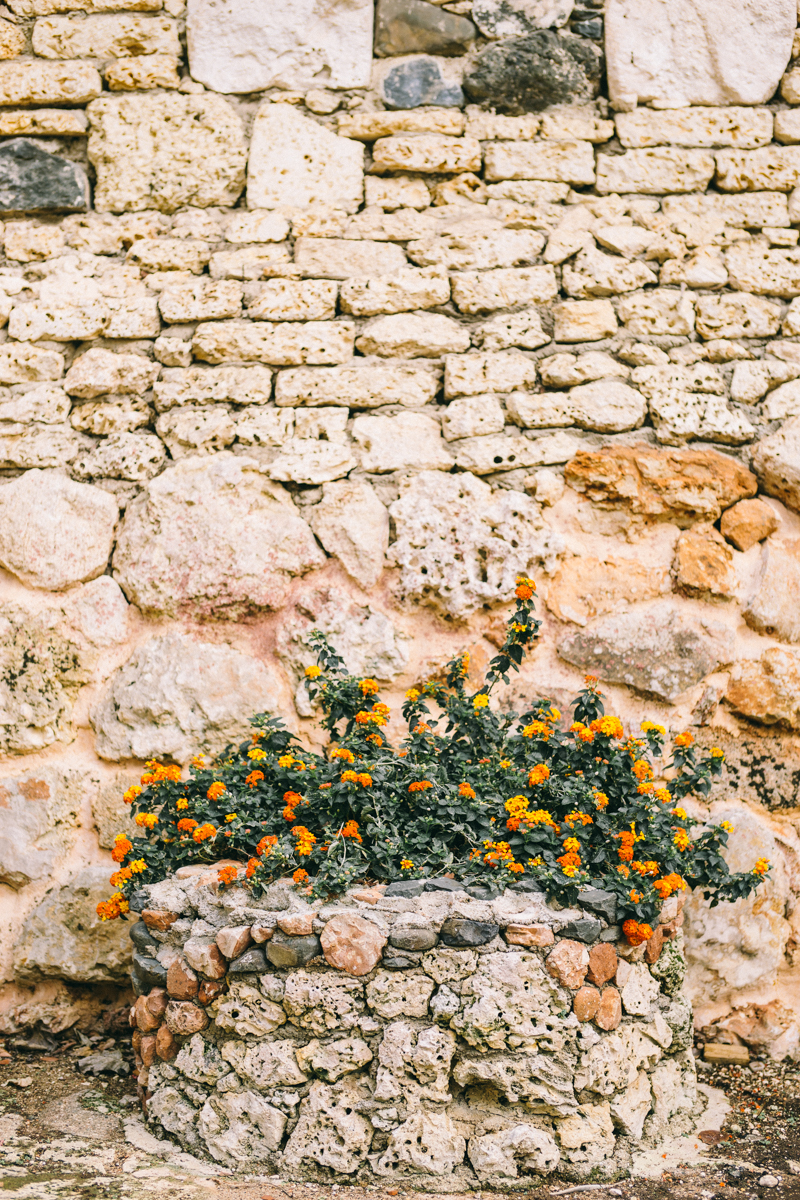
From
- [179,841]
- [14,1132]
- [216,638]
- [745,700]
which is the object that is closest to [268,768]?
[179,841]

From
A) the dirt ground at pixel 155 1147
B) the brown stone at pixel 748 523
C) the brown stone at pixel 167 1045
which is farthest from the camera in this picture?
the brown stone at pixel 748 523

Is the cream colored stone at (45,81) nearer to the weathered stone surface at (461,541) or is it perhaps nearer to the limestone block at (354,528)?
the limestone block at (354,528)

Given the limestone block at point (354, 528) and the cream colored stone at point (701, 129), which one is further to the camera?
the cream colored stone at point (701, 129)

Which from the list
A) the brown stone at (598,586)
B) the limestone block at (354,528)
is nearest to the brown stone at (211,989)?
the limestone block at (354,528)

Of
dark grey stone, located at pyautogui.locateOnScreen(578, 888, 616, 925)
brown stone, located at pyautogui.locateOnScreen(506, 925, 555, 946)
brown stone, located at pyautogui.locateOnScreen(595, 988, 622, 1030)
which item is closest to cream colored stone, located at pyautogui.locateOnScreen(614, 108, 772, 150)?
dark grey stone, located at pyautogui.locateOnScreen(578, 888, 616, 925)

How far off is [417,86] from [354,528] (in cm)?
144

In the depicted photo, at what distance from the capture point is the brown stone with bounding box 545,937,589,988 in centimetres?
184

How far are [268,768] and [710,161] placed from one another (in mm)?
2318

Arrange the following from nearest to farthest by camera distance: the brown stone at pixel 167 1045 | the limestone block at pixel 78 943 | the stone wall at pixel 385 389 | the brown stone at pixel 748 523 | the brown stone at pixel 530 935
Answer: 1. the brown stone at pixel 530 935
2. the brown stone at pixel 167 1045
3. the limestone block at pixel 78 943
4. the stone wall at pixel 385 389
5. the brown stone at pixel 748 523

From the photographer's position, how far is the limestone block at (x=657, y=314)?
2742 mm

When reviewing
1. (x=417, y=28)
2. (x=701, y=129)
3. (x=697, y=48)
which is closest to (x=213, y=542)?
(x=417, y=28)

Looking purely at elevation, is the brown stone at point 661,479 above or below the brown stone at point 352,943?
above

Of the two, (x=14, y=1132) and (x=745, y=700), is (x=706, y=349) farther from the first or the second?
(x=14, y=1132)

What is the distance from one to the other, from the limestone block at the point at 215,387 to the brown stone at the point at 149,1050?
1736mm
